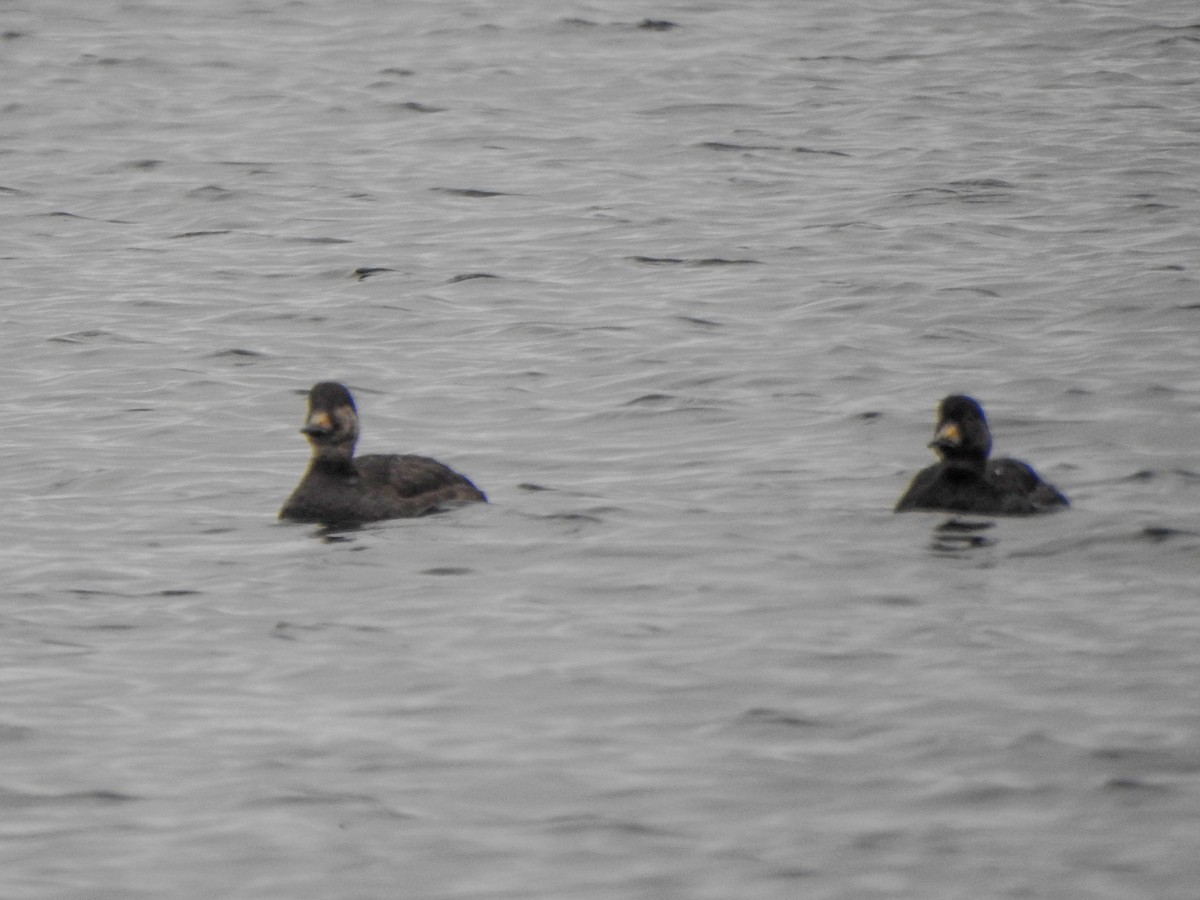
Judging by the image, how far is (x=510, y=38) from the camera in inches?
1438

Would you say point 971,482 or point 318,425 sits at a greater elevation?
point 318,425

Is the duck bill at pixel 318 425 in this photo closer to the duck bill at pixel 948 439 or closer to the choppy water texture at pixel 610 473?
the choppy water texture at pixel 610 473

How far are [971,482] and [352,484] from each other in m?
3.63

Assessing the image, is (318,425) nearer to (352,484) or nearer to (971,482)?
(352,484)

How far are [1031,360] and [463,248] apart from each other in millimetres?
7404

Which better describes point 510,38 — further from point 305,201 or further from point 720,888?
point 720,888

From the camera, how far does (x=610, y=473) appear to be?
15531 mm

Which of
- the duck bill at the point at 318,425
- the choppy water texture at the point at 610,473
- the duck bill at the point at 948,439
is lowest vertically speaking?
the choppy water texture at the point at 610,473

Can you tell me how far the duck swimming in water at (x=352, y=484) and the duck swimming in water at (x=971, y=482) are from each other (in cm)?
272

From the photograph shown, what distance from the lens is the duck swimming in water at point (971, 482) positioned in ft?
45.1

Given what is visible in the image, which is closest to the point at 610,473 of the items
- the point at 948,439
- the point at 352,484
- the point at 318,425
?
the point at 352,484

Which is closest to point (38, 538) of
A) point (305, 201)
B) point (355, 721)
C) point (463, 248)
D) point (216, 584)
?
point (216, 584)

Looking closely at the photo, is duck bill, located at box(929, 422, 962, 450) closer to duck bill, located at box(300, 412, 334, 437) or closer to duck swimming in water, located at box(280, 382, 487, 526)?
duck swimming in water, located at box(280, 382, 487, 526)

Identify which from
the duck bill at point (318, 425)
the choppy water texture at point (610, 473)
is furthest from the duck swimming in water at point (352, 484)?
the choppy water texture at point (610, 473)
